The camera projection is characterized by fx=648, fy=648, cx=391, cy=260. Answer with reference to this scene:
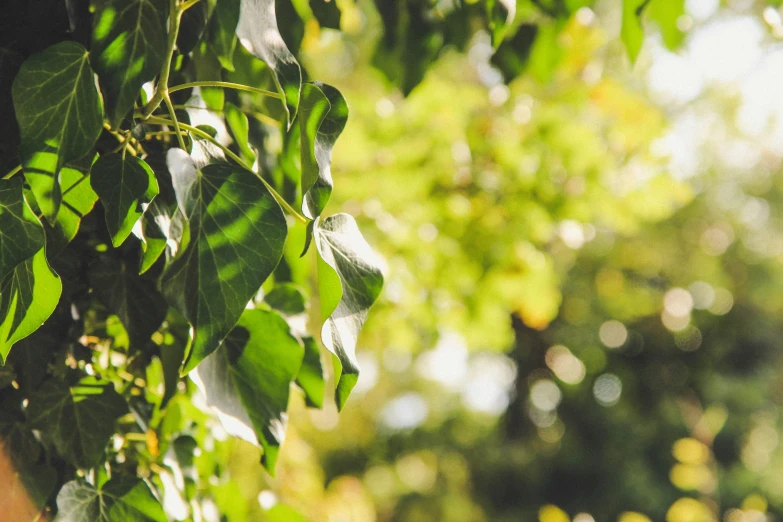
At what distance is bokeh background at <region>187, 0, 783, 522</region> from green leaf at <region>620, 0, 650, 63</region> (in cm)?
4

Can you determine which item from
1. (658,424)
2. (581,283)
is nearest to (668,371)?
(658,424)

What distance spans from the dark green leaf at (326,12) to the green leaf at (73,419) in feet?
1.53

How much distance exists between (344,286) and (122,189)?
6.5 inches

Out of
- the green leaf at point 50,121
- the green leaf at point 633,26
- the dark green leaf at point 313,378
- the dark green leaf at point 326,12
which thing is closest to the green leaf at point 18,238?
the green leaf at point 50,121

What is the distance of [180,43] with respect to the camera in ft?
1.87

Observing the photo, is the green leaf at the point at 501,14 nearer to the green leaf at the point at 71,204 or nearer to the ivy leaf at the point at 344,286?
the ivy leaf at the point at 344,286

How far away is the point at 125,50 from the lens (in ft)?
1.39

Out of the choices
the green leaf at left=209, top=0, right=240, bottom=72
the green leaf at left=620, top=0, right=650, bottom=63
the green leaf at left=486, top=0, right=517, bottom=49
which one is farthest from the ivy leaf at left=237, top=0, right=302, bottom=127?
the green leaf at left=620, top=0, right=650, bottom=63

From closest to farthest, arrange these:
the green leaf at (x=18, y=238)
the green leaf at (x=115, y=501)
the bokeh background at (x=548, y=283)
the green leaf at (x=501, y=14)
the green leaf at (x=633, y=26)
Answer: the green leaf at (x=18, y=238) → the green leaf at (x=115, y=501) → the green leaf at (x=501, y=14) → the green leaf at (x=633, y=26) → the bokeh background at (x=548, y=283)

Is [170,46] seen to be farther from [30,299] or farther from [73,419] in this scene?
[73,419]

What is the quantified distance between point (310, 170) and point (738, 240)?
28.8ft

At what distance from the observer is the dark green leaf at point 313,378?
644 mm

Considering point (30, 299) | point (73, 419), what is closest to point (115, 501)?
point (73, 419)

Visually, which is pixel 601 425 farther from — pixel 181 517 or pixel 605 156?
pixel 181 517
